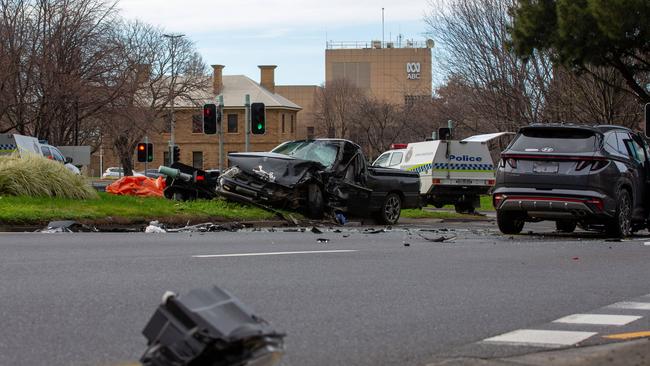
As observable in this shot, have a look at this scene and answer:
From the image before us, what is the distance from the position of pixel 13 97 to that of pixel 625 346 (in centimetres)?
3403

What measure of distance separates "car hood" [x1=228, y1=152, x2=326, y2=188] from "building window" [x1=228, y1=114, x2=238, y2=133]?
66717 millimetres

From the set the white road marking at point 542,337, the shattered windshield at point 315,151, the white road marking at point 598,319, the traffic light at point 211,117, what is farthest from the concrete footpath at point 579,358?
the traffic light at point 211,117

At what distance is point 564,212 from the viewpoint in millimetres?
16469

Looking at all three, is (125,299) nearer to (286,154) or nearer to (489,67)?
(286,154)

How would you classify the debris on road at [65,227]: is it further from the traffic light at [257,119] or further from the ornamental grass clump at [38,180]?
the traffic light at [257,119]

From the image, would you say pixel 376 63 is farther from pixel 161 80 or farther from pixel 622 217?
pixel 622 217

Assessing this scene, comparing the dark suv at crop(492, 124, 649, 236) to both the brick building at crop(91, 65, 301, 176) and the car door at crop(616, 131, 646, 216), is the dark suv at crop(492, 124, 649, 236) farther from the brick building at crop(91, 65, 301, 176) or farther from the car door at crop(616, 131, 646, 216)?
the brick building at crop(91, 65, 301, 176)

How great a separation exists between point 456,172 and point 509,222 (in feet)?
45.2

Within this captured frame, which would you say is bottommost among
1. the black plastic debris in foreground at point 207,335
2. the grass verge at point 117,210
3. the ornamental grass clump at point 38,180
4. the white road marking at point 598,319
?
the white road marking at point 598,319

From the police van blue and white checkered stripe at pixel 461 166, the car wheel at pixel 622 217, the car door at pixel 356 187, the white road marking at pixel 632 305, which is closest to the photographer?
the white road marking at pixel 632 305

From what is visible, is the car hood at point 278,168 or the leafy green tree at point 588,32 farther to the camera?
the leafy green tree at point 588,32

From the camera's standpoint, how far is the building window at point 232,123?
87.5m

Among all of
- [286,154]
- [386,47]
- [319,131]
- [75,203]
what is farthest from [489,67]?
[386,47]

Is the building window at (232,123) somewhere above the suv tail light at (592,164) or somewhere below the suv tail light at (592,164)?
above
